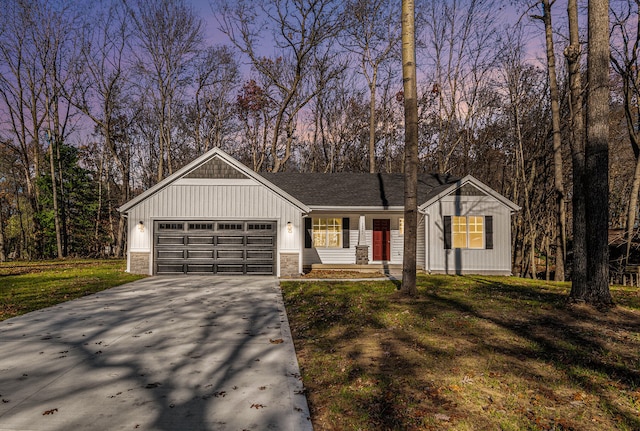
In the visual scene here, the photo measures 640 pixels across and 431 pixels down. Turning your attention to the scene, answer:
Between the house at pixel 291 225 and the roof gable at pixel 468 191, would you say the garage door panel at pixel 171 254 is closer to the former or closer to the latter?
the house at pixel 291 225

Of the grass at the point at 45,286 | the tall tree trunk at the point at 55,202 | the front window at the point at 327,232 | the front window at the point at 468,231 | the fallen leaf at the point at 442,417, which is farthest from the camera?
the tall tree trunk at the point at 55,202

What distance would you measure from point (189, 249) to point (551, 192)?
21.0 metres

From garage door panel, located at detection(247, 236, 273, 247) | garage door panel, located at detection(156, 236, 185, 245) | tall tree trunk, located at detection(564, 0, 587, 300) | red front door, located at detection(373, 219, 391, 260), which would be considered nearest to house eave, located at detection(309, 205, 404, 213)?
red front door, located at detection(373, 219, 391, 260)

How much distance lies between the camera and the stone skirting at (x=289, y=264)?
49.0ft

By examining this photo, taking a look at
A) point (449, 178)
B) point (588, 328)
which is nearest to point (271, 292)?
point (588, 328)

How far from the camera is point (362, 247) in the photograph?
17.8m

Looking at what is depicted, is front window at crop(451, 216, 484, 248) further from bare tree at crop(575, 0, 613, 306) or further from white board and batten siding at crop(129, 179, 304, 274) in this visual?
bare tree at crop(575, 0, 613, 306)

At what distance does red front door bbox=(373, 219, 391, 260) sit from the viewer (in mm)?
18656

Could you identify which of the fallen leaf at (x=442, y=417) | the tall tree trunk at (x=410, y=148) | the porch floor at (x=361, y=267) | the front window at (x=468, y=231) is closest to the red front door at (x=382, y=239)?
the porch floor at (x=361, y=267)

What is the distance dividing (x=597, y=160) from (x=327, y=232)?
38.6ft

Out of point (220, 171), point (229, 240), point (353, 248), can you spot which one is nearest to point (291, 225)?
point (229, 240)

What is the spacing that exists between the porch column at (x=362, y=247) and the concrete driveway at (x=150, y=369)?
9.18m

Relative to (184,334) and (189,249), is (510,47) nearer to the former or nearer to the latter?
(189,249)

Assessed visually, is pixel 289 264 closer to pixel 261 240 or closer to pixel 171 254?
pixel 261 240
